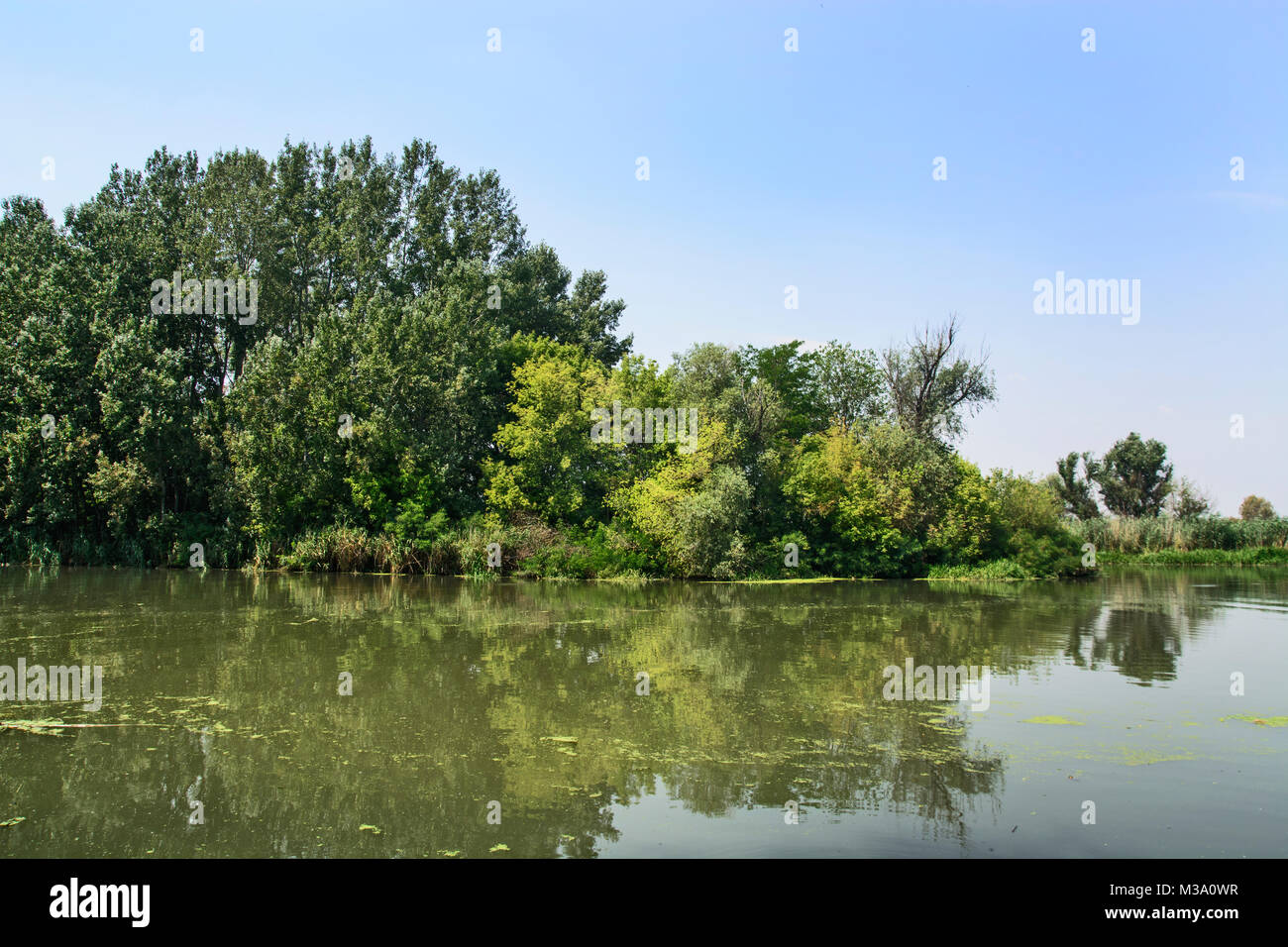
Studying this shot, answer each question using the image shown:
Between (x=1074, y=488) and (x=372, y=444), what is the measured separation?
51.1m

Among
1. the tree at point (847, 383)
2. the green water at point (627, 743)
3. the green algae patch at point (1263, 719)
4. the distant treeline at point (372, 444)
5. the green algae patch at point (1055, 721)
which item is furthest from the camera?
the tree at point (847, 383)

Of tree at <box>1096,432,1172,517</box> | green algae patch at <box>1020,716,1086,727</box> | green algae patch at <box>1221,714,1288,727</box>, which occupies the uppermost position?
tree at <box>1096,432,1172,517</box>

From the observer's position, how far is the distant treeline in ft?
101

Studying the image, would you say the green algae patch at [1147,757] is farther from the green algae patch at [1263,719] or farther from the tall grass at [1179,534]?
the tall grass at [1179,534]

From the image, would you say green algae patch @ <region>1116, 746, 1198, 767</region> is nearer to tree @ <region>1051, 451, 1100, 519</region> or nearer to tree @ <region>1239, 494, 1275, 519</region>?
tree @ <region>1051, 451, 1100, 519</region>

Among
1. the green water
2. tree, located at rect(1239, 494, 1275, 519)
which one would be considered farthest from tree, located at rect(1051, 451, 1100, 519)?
the green water

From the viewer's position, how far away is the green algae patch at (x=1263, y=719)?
9.11 meters

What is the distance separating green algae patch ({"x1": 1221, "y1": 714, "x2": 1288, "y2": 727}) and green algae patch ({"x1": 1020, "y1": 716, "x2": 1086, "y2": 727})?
69.9 inches

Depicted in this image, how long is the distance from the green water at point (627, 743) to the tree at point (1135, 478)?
161ft

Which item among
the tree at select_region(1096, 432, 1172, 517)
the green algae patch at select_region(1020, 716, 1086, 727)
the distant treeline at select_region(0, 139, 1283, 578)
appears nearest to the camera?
the green algae patch at select_region(1020, 716, 1086, 727)

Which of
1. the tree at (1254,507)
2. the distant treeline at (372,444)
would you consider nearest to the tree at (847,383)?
the distant treeline at (372,444)

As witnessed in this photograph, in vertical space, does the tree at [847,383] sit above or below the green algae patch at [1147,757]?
above
